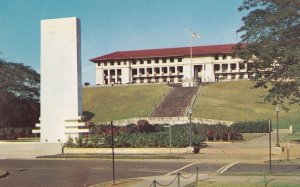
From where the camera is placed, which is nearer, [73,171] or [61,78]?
[73,171]

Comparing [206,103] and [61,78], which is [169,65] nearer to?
[206,103]

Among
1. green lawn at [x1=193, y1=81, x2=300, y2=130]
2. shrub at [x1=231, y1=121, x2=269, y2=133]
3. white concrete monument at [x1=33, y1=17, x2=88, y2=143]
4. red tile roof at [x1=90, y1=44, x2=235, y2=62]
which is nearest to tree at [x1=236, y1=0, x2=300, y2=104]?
white concrete monument at [x1=33, y1=17, x2=88, y2=143]

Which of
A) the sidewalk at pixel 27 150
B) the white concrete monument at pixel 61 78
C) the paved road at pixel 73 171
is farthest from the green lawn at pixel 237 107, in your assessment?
the paved road at pixel 73 171

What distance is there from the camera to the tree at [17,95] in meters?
72.8

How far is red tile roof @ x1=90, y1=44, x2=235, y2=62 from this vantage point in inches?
5541

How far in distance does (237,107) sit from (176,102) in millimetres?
13575

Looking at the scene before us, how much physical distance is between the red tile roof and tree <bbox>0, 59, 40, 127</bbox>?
6362 cm

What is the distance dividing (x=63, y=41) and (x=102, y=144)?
832 cm

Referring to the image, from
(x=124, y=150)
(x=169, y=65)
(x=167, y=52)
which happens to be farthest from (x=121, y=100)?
(x=124, y=150)

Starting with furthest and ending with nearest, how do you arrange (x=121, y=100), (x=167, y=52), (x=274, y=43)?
(x=167, y=52), (x=121, y=100), (x=274, y=43)

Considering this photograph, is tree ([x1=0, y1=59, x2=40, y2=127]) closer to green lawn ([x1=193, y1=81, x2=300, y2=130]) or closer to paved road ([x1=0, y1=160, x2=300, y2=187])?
green lawn ([x1=193, y1=81, x2=300, y2=130])

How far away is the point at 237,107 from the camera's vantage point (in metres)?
82.9

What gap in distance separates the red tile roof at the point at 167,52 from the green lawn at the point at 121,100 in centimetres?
3417

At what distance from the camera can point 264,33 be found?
30.2 m
